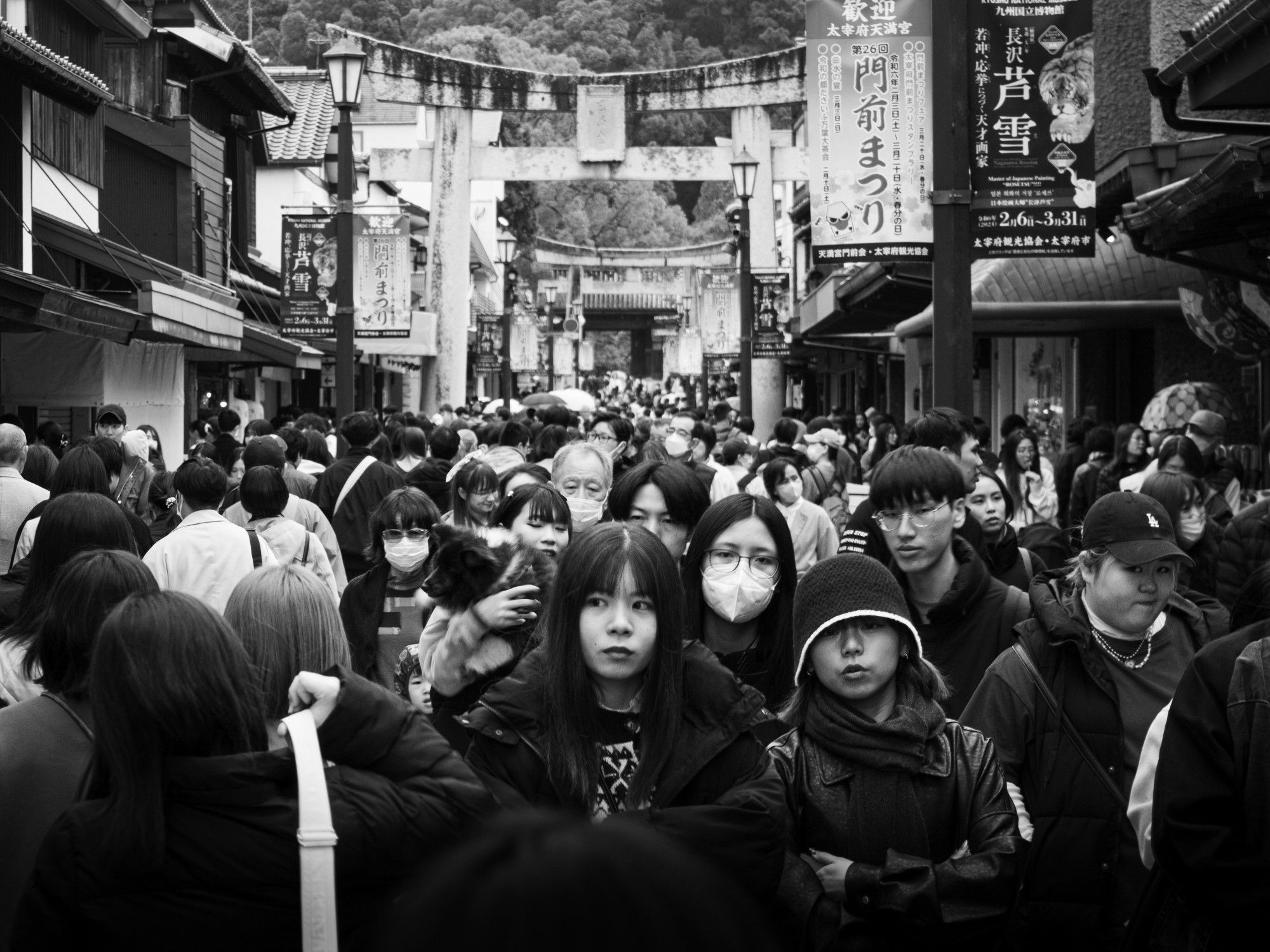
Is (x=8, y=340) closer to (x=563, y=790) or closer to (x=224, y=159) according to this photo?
(x=224, y=159)

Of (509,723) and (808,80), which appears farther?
(808,80)

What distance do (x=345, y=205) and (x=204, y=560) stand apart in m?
10.9

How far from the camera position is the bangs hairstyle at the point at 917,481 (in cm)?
523

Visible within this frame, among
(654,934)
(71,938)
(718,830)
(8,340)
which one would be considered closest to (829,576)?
(718,830)

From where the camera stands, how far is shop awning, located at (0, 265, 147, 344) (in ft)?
38.4

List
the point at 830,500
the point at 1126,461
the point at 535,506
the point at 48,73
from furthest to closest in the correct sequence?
1. the point at 48,73
2. the point at 830,500
3. the point at 1126,461
4. the point at 535,506

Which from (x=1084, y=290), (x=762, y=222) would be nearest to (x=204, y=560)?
(x=1084, y=290)

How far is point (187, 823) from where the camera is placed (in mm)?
2809

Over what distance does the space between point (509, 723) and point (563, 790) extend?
0.20 metres

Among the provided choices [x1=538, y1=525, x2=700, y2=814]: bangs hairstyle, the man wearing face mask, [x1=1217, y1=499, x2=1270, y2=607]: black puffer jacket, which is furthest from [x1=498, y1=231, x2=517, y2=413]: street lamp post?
[x1=538, y1=525, x2=700, y2=814]: bangs hairstyle

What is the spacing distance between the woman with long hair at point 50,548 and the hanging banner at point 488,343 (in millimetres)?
36762

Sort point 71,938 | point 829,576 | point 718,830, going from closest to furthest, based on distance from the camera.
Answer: point 71,938 < point 718,830 < point 829,576

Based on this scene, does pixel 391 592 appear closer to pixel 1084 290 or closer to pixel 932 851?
pixel 932 851

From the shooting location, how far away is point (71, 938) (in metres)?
2.79
